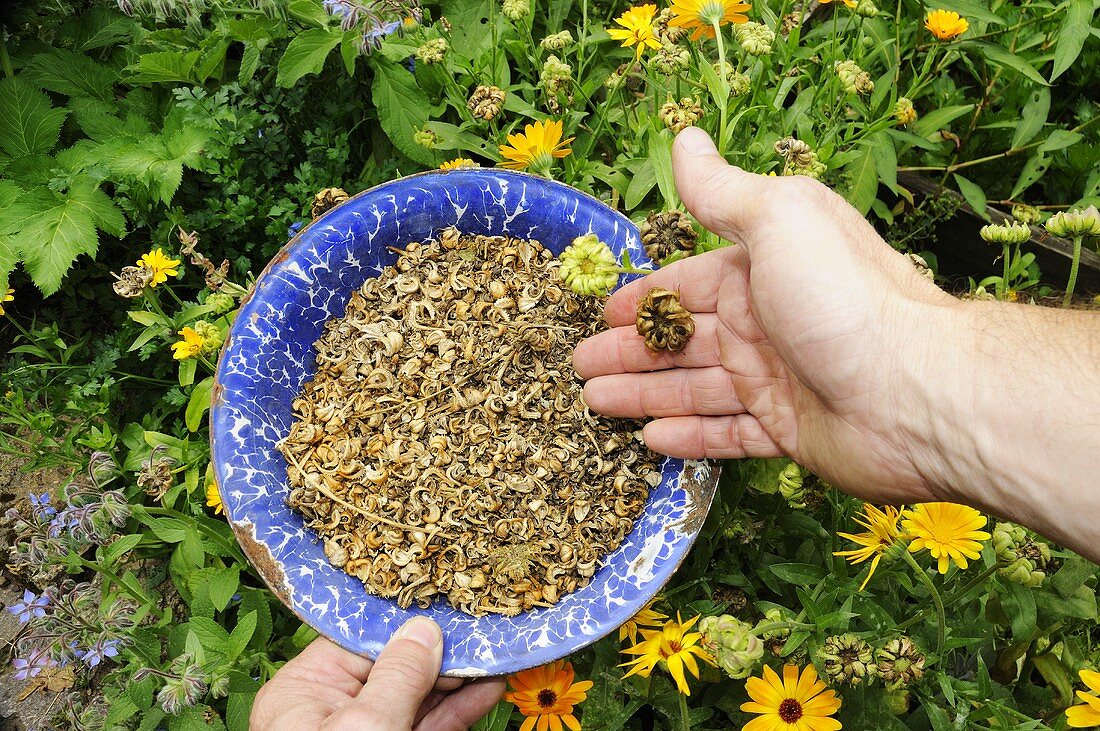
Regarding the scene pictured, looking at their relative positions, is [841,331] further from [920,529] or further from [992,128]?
[992,128]

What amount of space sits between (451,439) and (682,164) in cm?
81

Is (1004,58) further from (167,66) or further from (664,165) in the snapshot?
(167,66)

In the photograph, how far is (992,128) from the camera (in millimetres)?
2809

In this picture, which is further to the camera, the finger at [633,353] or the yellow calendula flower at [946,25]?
the yellow calendula flower at [946,25]

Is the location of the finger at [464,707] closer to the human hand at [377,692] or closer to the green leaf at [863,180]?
the human hand at [377,692]

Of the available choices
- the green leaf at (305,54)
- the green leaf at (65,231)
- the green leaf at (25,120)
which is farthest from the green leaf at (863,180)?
the green leaf at (25,120)

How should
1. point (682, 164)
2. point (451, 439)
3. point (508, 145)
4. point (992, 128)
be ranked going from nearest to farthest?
1. point (682, 164)
2. point (451, 439)
3. point (508, 145)
4. point (992, 128)

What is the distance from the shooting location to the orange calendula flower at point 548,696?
5.23 ft

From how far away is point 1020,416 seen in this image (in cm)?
136

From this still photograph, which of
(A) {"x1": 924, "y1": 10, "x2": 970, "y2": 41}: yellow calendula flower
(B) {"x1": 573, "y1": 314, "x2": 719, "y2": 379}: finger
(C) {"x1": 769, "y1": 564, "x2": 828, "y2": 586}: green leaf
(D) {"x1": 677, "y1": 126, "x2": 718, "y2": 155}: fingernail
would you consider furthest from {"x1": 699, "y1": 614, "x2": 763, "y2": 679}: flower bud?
(A) {"x1": 924, "y1": 10, "x2": 970, "y2": 41}: yellow calendula flower

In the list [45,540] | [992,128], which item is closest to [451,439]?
[45,540]

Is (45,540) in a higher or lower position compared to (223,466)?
lower

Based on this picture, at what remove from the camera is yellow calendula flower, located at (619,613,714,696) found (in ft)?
4.83

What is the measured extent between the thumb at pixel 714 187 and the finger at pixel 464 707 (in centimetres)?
106
